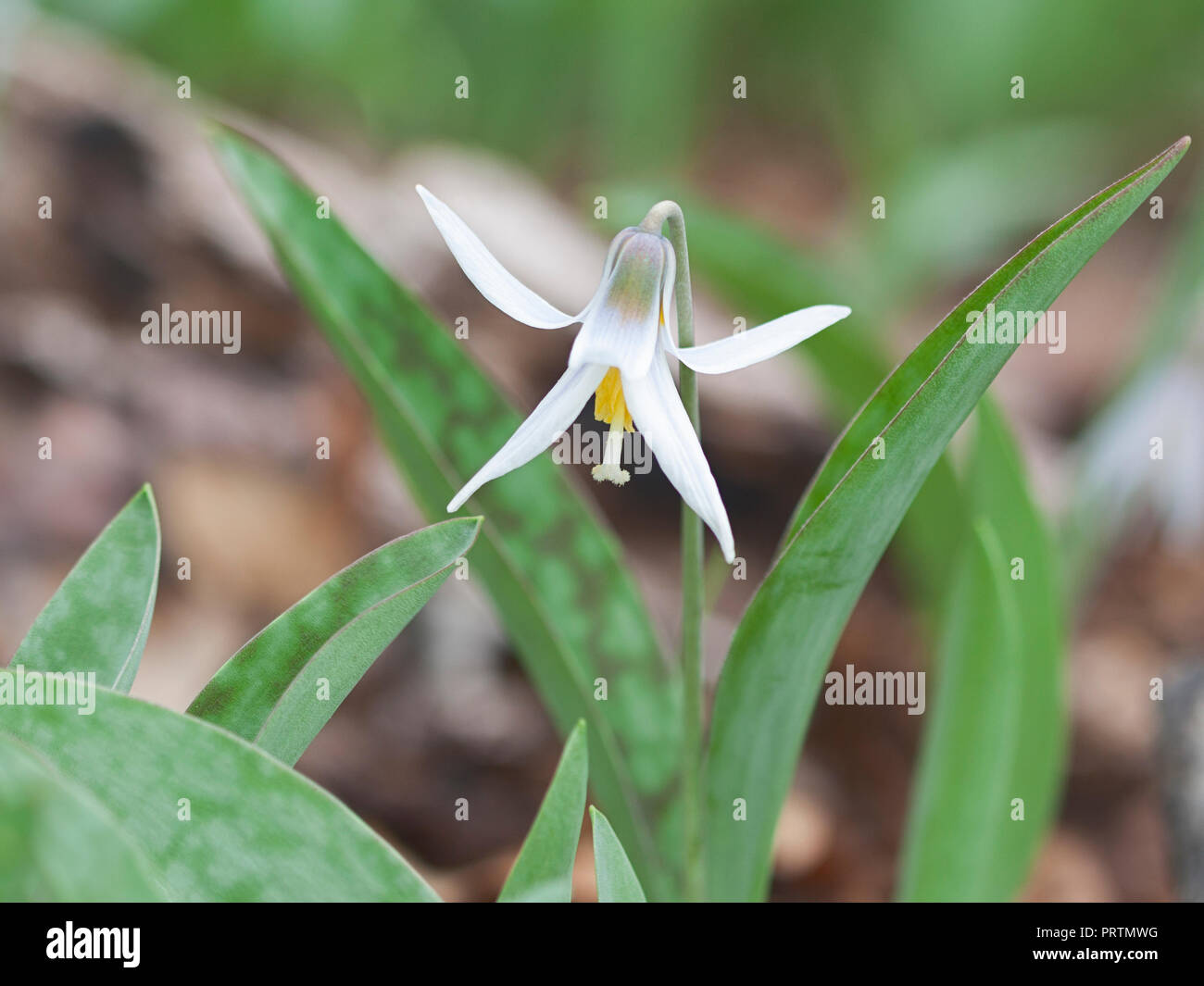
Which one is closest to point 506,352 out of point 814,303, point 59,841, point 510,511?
point 814,303

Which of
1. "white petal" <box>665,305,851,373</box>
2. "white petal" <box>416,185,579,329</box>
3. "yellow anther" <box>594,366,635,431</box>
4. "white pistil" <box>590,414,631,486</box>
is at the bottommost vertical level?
"white pistil" <box>590,414,631,486</box>

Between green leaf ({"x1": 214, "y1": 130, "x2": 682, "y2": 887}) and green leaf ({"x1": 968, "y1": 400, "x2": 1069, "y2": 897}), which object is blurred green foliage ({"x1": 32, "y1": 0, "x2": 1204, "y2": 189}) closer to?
green leaf ({"x1": 968, "y1": 400, "x2": 1069, "y2": 897})

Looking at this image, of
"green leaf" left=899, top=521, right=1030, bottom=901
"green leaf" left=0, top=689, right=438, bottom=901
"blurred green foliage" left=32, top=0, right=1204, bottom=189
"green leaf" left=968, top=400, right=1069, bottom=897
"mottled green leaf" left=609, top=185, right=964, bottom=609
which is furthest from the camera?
"blurred green foliage" left=32, top=0, right=1204, bottom=189

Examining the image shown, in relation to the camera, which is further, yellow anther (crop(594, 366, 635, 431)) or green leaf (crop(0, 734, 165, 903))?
yellow anther (crop(594, 366, 635, 431))

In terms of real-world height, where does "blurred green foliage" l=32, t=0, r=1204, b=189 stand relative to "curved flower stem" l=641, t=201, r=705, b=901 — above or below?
above

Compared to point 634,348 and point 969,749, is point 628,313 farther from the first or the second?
point 969,749

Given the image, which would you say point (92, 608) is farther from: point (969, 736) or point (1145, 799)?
point (1145, 799)

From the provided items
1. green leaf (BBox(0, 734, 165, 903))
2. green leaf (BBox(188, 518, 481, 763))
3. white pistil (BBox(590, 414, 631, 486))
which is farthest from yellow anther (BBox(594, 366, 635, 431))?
green leaf (BBox(0, 734, 165, 903))
